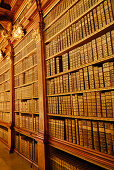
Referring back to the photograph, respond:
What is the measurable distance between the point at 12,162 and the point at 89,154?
2036 millimetres

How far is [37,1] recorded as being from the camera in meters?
2.25

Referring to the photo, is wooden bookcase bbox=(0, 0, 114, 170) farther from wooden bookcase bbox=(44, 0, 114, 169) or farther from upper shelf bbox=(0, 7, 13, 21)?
upper shelf bbox=(0, 7, 13, 21)

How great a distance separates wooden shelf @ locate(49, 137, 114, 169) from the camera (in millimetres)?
1251

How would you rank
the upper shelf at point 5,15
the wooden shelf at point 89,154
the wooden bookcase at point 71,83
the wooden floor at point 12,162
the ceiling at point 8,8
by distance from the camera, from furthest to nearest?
the upper shelf at point 5,15
the ceiling at point 8,8
the wooden floor at point 12,162
the wooden bookcase at point 71,83
the wooden shelf at point 89,154

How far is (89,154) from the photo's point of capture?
1.42m

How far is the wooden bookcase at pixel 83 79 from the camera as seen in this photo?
4.36ft

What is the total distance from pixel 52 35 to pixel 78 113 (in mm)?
1407

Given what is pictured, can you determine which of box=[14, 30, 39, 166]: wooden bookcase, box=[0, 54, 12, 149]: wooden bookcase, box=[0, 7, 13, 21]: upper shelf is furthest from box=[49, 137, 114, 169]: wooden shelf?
Answer: box=[0, 7, 13, 21]: upper shelf

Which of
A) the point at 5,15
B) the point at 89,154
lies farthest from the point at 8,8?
the point at 89,154

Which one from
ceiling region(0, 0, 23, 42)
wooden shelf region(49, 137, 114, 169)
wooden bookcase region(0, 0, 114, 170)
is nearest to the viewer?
wooden shelf region(49, 137, 114, 169)

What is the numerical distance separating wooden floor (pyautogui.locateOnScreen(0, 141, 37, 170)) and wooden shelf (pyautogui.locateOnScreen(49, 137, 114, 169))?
1.08m

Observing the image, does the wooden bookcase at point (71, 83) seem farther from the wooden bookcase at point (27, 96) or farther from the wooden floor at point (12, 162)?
the wooden floor at point (12, 162)

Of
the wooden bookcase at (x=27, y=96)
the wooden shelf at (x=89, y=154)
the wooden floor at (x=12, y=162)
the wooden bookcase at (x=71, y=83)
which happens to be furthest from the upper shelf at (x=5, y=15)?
the wooden floor at (x=12, y=162)

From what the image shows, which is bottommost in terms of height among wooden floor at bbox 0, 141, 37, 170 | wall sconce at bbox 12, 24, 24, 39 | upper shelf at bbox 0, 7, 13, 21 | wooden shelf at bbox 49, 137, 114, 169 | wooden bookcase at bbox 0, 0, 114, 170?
wooden floor at bbox 0, 141, 37, 170
